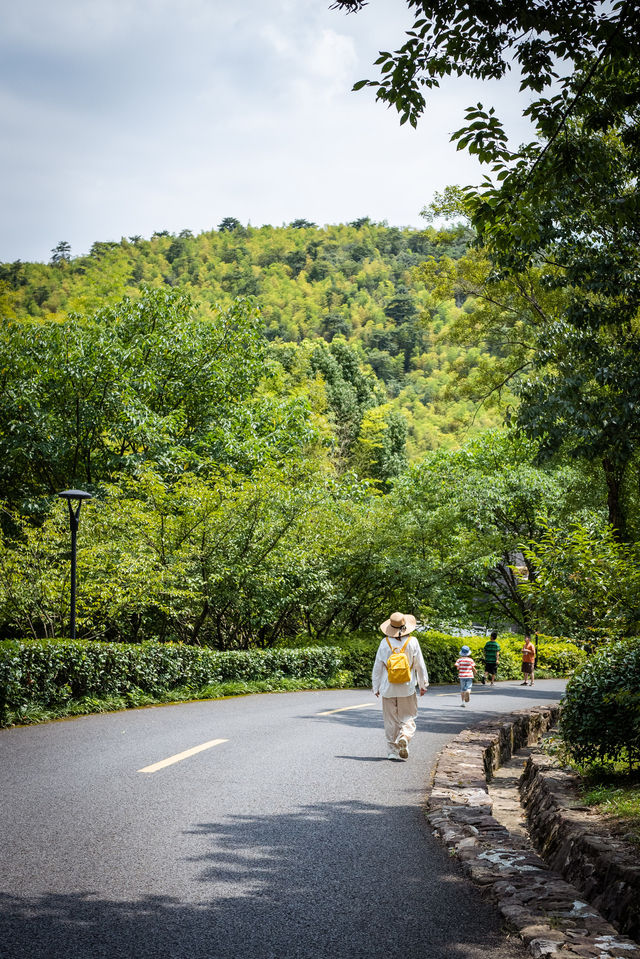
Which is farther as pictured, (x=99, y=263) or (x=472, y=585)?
(x=99, y=263)

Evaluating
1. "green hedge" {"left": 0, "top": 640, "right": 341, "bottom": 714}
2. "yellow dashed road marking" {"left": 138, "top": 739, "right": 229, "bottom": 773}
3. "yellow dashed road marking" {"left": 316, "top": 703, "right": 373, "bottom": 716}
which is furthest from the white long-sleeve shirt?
"green hedge" {"left": 0, "top": 640, "right": 341, "bottom": 714}

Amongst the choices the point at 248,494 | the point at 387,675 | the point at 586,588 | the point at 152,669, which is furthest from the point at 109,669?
the point at 586,588

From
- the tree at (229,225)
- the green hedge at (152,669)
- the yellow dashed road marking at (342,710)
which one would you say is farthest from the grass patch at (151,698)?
the tree at (229,225)

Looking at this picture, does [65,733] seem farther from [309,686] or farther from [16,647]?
[309,686]

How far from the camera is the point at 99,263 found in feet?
199

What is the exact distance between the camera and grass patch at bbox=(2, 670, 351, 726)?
11.1 m

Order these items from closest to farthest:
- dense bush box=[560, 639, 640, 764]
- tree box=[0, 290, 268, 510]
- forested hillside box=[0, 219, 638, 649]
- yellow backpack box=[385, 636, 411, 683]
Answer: dense bush box=[560, 639, 640, 764]
yellow backpack box=[385, 636, 411, 683]
forested hillside box=[0, 219, 638, 649]
tree box=[0, 290, 268, 510]

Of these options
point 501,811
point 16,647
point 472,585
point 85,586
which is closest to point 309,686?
point 85,586

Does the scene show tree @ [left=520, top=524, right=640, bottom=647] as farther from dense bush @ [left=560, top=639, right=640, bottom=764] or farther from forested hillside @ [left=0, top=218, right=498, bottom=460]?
forested hillside @ [left=0, top=218, right=498, bottom=460]

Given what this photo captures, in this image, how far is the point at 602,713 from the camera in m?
7.27

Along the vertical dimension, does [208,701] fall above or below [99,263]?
below

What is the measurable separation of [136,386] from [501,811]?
67.2 feet

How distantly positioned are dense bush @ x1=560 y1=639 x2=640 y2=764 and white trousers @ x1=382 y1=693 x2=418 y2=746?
7.74 ft

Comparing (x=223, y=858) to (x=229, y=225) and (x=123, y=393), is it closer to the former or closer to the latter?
(x=123, y=393)
